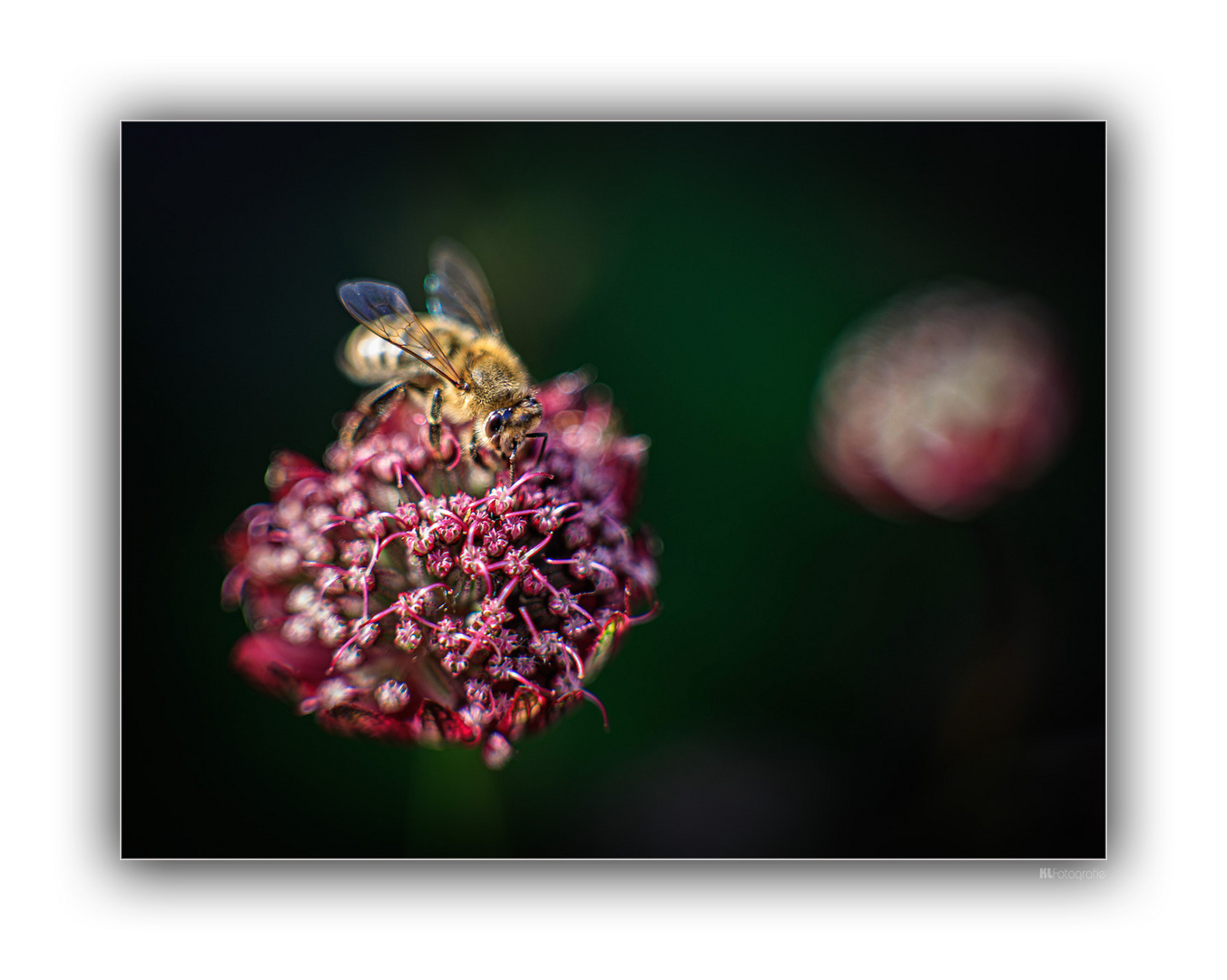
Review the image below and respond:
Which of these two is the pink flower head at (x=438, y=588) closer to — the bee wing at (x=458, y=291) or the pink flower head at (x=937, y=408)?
the bee wing at (x=458, y=291)

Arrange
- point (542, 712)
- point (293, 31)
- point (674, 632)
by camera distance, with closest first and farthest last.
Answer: point (542, 712)
point (293, 31)
point (674, 632)

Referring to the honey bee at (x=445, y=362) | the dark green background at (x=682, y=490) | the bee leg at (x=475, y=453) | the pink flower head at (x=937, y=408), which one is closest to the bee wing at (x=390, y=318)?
the honey bee at (x=445, y=362)

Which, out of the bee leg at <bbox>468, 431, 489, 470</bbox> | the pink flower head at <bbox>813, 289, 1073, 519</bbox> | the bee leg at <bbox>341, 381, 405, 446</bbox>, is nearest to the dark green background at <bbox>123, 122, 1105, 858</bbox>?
the pink flower head at <bbox>813, 289, 1073, 519</bbox>

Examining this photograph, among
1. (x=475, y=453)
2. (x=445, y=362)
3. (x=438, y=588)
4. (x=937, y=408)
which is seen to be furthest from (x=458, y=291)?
(x=937, y=408)

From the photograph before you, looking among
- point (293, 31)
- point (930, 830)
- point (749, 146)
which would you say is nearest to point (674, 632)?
point (930, 830)

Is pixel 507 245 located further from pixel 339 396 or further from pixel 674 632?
pixel 674 632

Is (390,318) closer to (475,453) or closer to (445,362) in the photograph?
(445,362)
